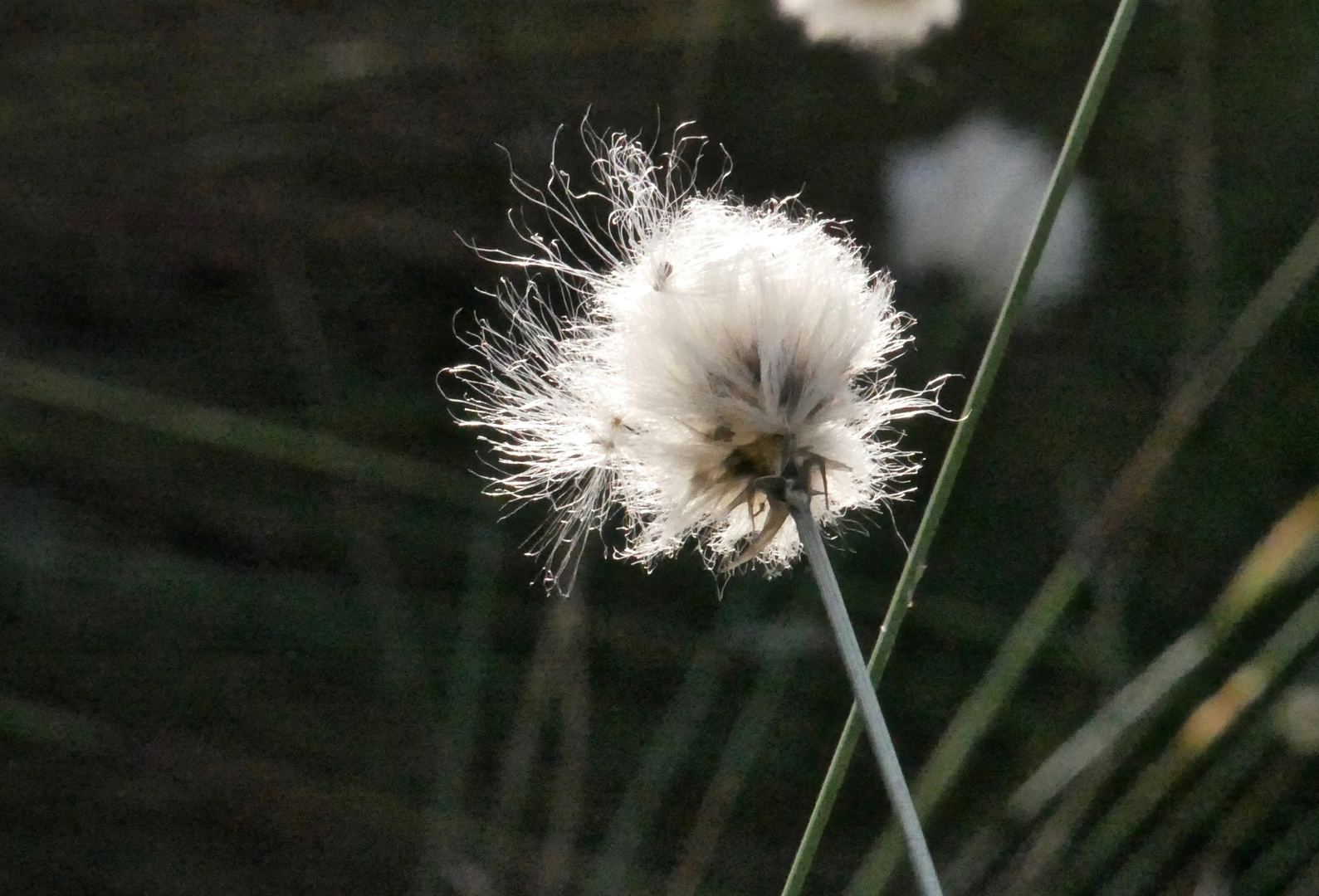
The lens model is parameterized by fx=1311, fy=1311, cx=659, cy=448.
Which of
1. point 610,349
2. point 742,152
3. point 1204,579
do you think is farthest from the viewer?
point 742,152

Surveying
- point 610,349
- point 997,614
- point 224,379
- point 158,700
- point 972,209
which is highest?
point 972,209

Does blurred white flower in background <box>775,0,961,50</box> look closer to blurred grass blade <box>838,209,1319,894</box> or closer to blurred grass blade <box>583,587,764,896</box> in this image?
blurred grass blade <box>838,209,1319,894</box>

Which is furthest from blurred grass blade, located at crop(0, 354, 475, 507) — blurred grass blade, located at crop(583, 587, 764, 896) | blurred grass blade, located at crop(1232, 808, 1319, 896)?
blurred grass blade, located at crop(1232, 808, 1319, 896)

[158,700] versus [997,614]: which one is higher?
[997,614]

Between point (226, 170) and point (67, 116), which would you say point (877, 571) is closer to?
point (226, 170)

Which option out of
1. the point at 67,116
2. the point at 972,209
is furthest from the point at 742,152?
the point at 67,116

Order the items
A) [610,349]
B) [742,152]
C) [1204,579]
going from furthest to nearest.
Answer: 1. [742,152]
2. [1204,579]
3. [610,349]

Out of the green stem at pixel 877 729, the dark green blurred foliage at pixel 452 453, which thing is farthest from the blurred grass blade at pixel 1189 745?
the green stem at pixel 877 729

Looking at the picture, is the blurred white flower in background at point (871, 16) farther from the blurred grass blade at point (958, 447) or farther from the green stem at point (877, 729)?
the green stem at point (877, 729)

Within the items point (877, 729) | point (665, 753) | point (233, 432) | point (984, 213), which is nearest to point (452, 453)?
point (233, 432)
